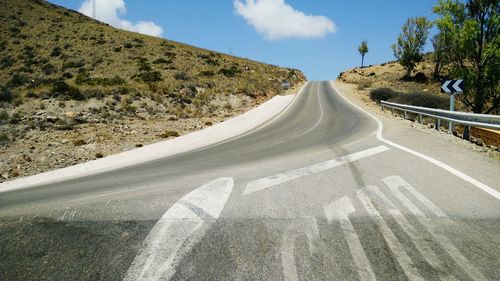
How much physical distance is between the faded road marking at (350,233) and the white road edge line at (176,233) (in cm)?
145

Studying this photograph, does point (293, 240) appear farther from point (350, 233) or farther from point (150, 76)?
point (150, 76)

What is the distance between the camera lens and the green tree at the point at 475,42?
18312mm

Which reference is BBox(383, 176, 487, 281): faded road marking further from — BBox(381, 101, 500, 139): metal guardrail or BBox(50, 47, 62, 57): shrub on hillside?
BBox(50, 47, 62, 57): shrub on hillside

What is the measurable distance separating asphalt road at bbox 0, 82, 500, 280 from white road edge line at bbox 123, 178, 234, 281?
0.01 metres

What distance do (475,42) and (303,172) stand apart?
56.7 ft

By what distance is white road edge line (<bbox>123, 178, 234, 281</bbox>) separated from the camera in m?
3.21

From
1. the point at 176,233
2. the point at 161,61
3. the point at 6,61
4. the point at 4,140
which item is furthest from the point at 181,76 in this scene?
the point at 176,233

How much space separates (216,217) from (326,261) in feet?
5.12

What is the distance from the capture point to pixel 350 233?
12.8 ft

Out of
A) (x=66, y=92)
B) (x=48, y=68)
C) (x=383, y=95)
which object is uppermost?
(x=48, y=68)

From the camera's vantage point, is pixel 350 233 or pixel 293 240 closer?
pixel 293 240

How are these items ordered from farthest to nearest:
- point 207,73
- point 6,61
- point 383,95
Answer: point 207,73
point 6,61
point 383,95

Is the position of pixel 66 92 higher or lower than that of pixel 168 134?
higher

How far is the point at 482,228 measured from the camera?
13.3 ft
